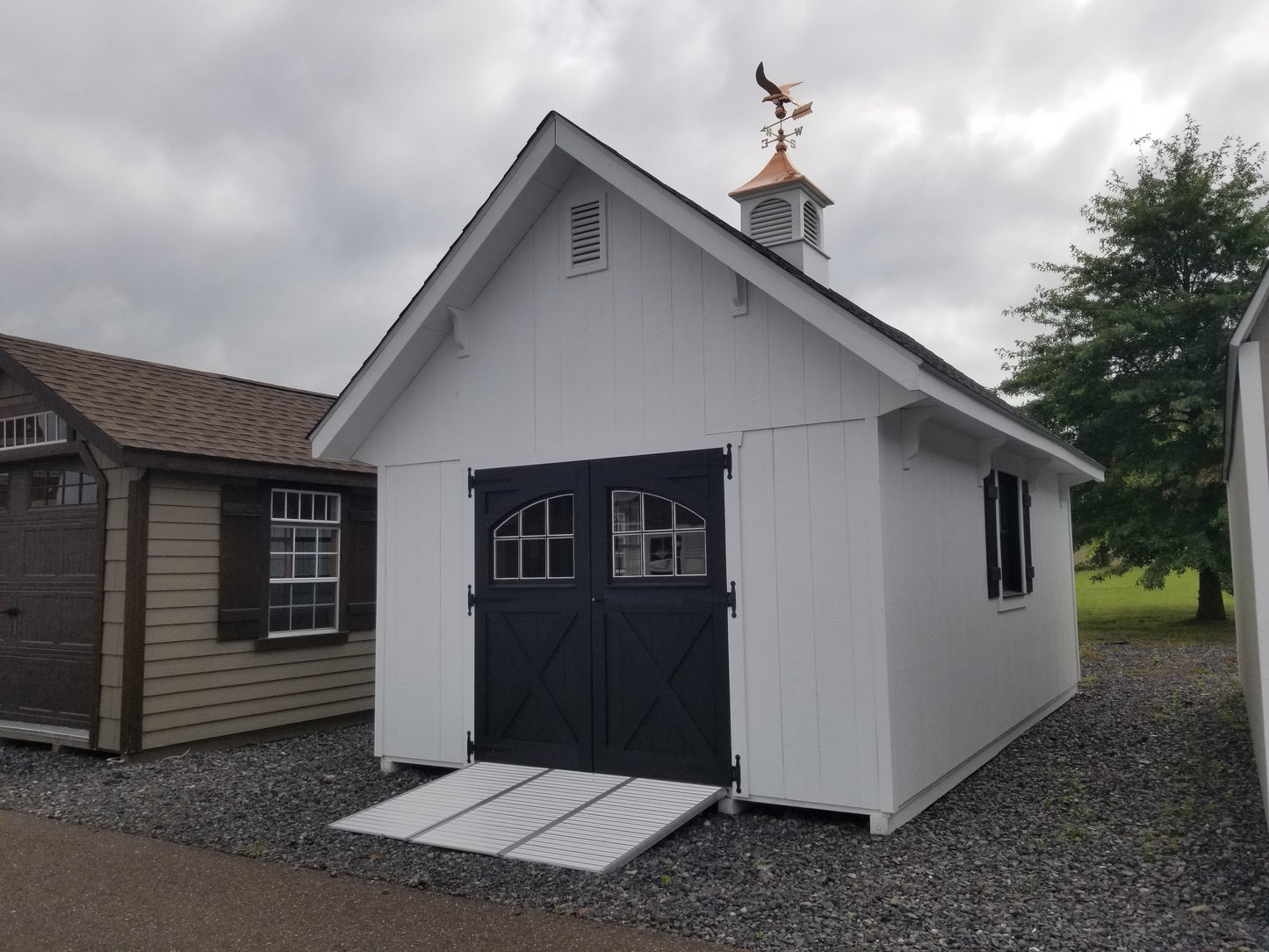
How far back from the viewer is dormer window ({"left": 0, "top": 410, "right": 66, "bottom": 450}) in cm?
875

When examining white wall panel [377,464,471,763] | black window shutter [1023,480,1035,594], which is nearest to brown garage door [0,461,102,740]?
white wall panel [377,464,471,763]

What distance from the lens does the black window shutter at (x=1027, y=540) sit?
30.0ft

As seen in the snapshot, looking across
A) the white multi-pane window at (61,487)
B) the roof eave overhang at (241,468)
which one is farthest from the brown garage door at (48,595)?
the roof eave overhang at (241,468)

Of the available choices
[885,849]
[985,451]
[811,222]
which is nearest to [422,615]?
[885,849]

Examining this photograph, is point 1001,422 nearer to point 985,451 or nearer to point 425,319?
point 985,451

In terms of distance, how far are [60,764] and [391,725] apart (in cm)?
309

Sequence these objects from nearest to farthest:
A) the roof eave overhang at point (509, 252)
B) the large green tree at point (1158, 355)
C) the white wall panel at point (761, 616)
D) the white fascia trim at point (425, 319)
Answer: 1. the roof eave overhang at point (509, 252)
2. the white wall panel at point (761, 616)
3. the white fascia trim at point (425, 319)
4. the large green tree at point (1158, 355)

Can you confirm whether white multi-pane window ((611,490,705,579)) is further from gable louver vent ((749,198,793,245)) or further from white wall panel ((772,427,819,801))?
gable louver vent ((749,198,793,245))

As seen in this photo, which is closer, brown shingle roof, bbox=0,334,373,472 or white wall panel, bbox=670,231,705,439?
white wall panel, bbox=670,231,705,439

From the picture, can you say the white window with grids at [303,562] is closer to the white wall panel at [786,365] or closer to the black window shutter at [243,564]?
the black window shutter at [243,564]

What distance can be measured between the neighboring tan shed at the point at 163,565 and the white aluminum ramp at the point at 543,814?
3.12 m

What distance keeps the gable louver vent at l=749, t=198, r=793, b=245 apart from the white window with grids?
16.5 feet

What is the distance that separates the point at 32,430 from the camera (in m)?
8.98

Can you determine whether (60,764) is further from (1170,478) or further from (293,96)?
(1170,478)
